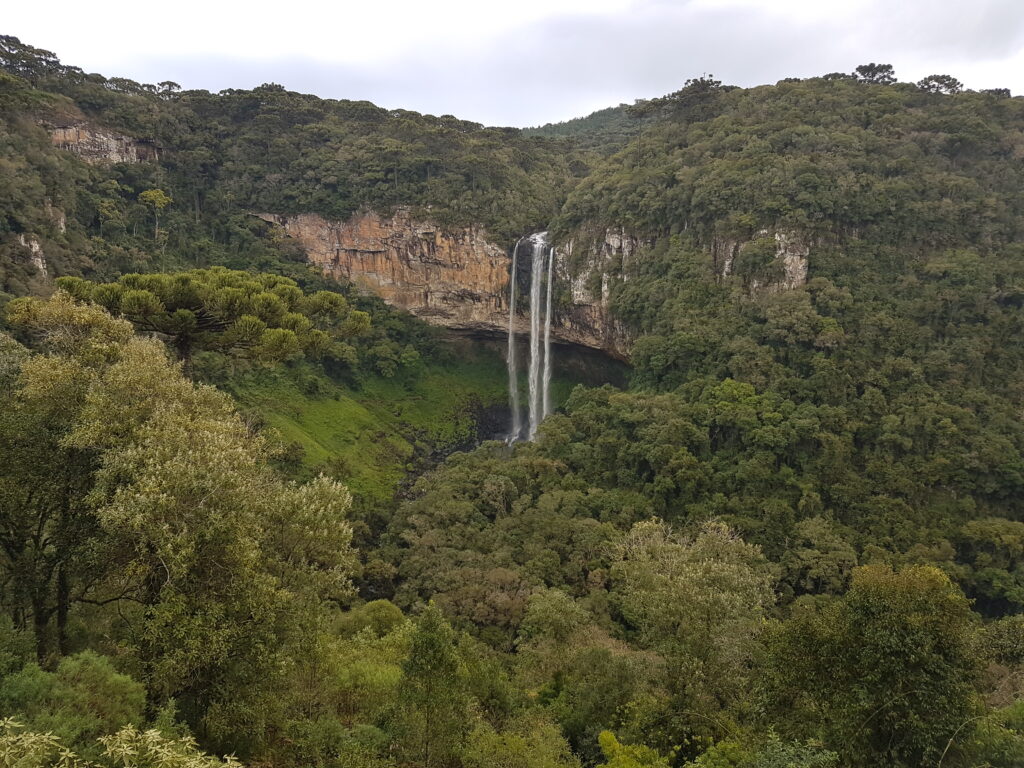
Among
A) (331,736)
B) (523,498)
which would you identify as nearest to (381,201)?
(523,498)

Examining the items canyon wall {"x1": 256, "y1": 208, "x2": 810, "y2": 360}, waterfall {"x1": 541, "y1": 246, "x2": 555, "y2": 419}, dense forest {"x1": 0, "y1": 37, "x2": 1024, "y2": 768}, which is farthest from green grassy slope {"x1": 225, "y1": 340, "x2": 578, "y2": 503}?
canyon wall {"x1": 256, "y1": 208, "x2": 810, "y2": 360}

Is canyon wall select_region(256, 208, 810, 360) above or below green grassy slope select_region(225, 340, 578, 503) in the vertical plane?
above

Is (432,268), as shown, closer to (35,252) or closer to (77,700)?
(35,252)

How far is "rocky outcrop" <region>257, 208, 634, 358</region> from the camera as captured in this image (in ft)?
146

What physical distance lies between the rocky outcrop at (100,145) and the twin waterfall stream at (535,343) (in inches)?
1182

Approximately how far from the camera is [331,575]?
406 inches

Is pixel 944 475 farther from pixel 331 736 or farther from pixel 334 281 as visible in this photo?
pixel 334 281

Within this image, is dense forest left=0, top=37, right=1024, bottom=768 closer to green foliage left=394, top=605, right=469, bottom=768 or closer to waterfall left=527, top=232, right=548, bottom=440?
green foliage left=394, top=605, right=469, bottom=768

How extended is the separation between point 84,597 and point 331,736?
4.49m

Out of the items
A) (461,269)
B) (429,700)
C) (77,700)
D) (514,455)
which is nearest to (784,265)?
(514,455)

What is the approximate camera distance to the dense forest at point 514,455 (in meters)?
8.26

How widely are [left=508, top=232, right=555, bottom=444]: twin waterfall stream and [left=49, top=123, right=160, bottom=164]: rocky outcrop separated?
30.0m

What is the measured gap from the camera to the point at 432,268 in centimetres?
4750

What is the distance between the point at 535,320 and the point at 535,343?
5.93 ft
